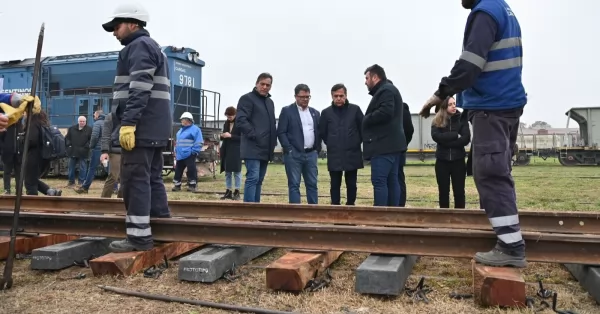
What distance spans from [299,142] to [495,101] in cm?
337

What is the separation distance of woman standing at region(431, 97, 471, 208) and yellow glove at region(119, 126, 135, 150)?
374 cm

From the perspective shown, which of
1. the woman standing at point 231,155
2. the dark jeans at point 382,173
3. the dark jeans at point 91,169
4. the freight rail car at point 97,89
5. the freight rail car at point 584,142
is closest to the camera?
the dark jeans at point 382,173

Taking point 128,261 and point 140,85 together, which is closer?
point 128,261

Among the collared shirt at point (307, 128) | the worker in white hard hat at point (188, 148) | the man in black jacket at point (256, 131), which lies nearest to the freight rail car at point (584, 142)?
the worker in white hard hat at point (188, 148)

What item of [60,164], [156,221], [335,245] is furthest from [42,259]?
[60,164]

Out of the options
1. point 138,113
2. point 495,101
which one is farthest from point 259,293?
point 495,101

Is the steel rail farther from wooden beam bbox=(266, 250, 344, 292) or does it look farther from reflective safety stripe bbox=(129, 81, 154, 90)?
reflective safety stripe bbox=(129, 81, 154, 90)

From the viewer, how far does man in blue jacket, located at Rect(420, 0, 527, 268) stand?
2.94 meters

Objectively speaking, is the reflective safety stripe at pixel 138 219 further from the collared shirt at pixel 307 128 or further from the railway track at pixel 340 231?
the collared shirt at pixel 307 128

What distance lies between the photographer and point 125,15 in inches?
149

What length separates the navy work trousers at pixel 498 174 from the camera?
9.62 ft

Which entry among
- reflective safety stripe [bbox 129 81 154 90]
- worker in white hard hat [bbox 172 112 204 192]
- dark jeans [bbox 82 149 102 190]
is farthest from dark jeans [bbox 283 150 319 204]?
dark jeans [bbox 82 149 102 190]

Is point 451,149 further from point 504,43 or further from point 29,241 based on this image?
point 29,241

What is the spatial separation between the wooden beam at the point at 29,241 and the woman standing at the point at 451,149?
4157 millimetres
